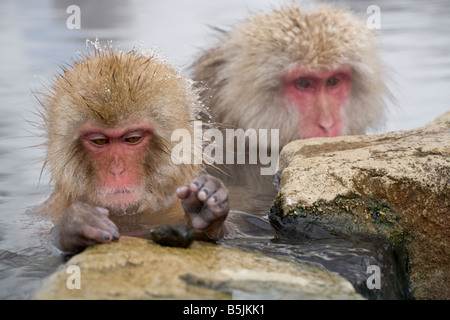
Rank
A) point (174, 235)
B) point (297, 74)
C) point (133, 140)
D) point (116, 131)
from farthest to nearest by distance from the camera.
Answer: point (297, 74), point (133, 140), point (116, 131), point (174, 235)

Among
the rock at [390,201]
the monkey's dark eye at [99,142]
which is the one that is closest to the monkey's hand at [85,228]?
the monkey's dark eye at [99,142]

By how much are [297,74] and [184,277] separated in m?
3.68

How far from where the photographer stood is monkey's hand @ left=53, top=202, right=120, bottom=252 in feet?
10.3

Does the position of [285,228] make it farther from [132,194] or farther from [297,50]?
[297,50]

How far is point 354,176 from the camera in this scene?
3713 millimetres

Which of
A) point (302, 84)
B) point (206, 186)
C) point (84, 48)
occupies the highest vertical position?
point (84, 48)

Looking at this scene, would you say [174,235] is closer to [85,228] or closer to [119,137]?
[85,228]

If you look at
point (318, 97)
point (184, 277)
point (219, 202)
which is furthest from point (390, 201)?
point (318, 97)

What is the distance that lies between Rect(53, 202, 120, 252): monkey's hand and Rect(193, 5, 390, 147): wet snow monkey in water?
2828mm

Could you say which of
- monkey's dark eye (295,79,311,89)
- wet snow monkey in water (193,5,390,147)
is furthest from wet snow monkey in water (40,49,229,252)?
monkey's dark eye (295,79,311,89)

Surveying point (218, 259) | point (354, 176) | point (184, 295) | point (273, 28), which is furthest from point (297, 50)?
point (184, 295)

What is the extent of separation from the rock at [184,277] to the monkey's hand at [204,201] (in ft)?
0.86

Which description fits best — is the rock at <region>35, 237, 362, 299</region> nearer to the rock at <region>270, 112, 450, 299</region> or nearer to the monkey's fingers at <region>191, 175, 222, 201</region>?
the monkey's fingers at <region>191, 175, 222, 201</region>

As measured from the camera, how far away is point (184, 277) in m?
2.78
